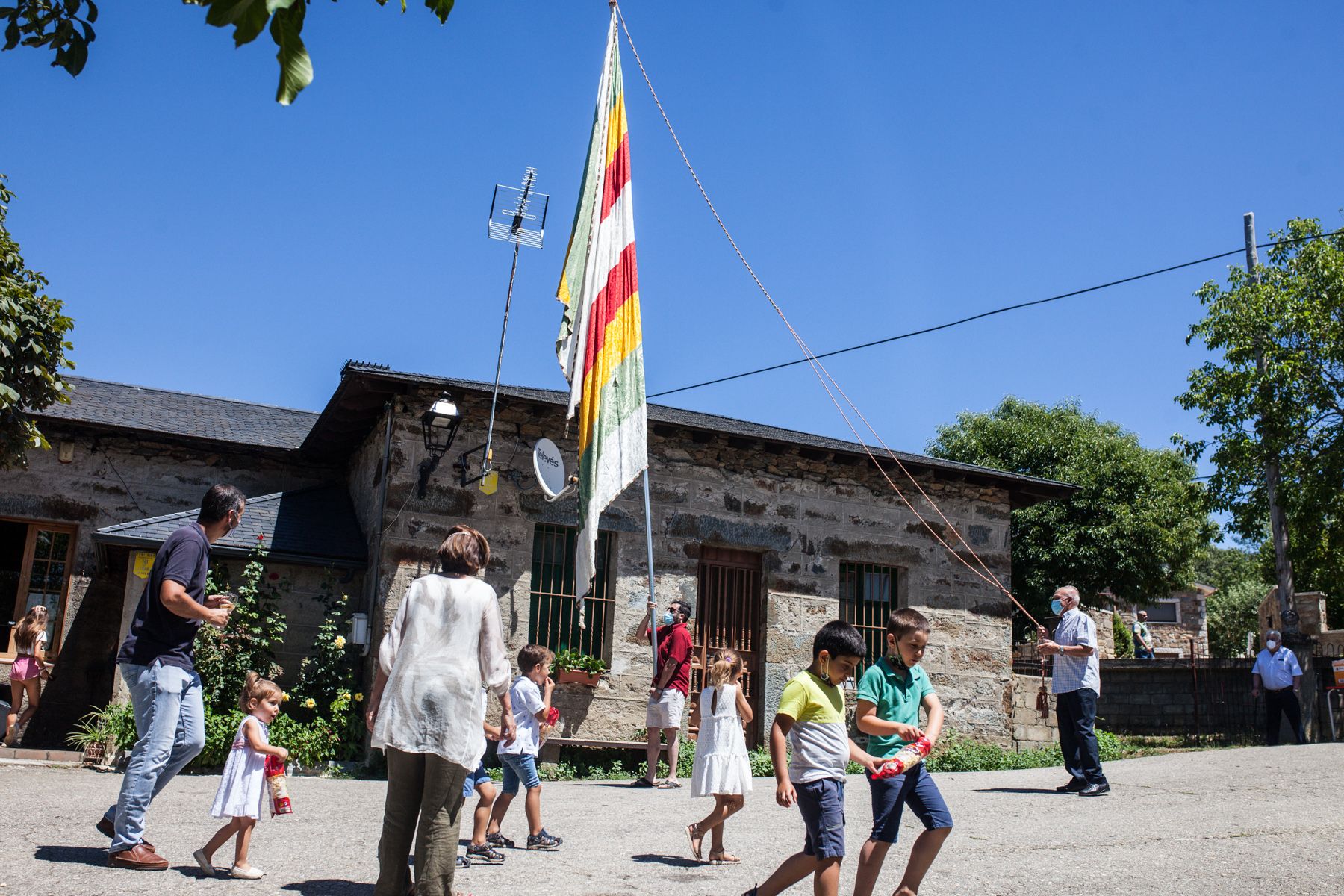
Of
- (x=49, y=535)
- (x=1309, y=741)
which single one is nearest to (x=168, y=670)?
(x=49, y=535)

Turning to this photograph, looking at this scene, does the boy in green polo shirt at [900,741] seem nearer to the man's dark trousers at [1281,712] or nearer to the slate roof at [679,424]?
the slate roof at [679,424]

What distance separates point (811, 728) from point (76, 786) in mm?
6350

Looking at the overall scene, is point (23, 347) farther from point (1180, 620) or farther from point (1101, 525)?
point (1180, 620)

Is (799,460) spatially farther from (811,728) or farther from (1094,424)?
(1094,424)

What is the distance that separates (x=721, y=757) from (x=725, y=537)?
20.6 ft

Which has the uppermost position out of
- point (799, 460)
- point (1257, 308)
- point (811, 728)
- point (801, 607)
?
point (1257, 308)

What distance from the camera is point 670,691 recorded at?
9391 millimetres

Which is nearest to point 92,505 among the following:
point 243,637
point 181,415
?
point 181,415

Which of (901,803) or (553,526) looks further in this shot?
(553,526)

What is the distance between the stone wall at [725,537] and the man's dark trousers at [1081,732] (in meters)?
4.50

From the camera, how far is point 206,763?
9867mm

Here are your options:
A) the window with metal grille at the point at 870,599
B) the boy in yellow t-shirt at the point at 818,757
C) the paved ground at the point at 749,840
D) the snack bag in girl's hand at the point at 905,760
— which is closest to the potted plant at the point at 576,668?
the paved ground at the point at 749,840

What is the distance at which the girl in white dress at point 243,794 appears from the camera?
4801 mm

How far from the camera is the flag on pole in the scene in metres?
9.66
